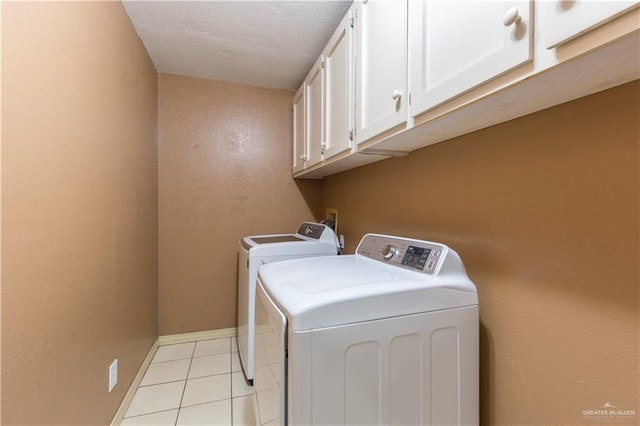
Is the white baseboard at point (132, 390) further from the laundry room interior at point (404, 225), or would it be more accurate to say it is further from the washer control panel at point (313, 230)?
the washer control panel at point (313, 230)

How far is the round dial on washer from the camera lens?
49.9 inches

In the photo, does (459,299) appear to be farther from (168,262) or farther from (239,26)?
(168,262)

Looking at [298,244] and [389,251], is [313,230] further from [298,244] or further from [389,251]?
[389,251]

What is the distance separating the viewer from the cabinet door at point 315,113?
1.83 metres

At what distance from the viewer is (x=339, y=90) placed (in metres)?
1.56

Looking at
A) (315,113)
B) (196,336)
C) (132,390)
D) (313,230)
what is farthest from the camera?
(196,336)

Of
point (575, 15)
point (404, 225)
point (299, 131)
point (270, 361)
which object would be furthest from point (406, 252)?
point (299, 131)

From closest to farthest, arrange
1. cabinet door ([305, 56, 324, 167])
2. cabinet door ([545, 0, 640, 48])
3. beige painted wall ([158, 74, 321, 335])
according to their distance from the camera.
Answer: cabinet door ([545, 0, 640, 48]) < cabinet door ([305, 56, 324, 167]) < beige painted wall ([158, 74, 321, 335])

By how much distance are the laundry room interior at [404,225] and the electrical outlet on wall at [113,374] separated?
52 millimetres

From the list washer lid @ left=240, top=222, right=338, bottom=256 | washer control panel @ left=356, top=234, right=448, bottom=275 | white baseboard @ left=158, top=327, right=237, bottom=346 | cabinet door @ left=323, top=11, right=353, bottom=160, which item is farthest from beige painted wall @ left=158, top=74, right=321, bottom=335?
washer control panel @ left=356, top=234, right=448, bottom=275

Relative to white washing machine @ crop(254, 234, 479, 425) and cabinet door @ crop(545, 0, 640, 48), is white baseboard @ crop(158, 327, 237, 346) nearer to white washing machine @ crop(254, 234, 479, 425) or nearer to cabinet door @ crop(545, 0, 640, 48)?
white washing machine @ crop(254, 234, 479, 425)

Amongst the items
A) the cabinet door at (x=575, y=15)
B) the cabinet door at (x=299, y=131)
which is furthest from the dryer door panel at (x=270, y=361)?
the cabinet door at (x=299, y=131)

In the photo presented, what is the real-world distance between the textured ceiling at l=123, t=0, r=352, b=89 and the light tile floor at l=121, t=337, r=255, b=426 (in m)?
2.25

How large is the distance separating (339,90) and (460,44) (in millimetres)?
842
